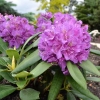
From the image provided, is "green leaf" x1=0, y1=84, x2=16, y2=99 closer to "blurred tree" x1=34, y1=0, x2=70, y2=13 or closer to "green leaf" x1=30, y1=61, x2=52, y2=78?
"green leaf" x1=30, y1=61, x2=52, y2=78

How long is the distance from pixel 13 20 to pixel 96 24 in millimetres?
17914

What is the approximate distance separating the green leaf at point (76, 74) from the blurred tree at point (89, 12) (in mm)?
18229

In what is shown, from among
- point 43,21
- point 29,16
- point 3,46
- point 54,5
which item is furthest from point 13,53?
point 54,5

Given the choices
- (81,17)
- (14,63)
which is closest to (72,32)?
(14,63)

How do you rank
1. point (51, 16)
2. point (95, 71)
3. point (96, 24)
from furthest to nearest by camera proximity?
point (96, 24)
point (51, 16)
point (95, 71)

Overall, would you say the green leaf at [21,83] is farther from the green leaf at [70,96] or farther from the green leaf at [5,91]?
the green leaf at [70,96]

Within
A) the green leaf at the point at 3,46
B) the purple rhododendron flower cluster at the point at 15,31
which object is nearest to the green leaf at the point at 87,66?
the purple rhododendron flower cluster at the point at 15,31

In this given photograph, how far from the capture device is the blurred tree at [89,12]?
2026cm

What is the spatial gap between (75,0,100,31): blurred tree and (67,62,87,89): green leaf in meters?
18.2

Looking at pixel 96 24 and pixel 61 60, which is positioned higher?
pixel 61 60

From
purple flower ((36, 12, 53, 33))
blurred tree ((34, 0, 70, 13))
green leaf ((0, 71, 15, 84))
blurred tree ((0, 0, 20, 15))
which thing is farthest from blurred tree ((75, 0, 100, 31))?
green leaf ((0, 71, 15, 84))

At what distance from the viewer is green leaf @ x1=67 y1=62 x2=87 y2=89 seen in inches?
70.7

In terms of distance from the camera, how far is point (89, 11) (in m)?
21.4

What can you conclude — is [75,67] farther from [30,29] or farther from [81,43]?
[30,29]
